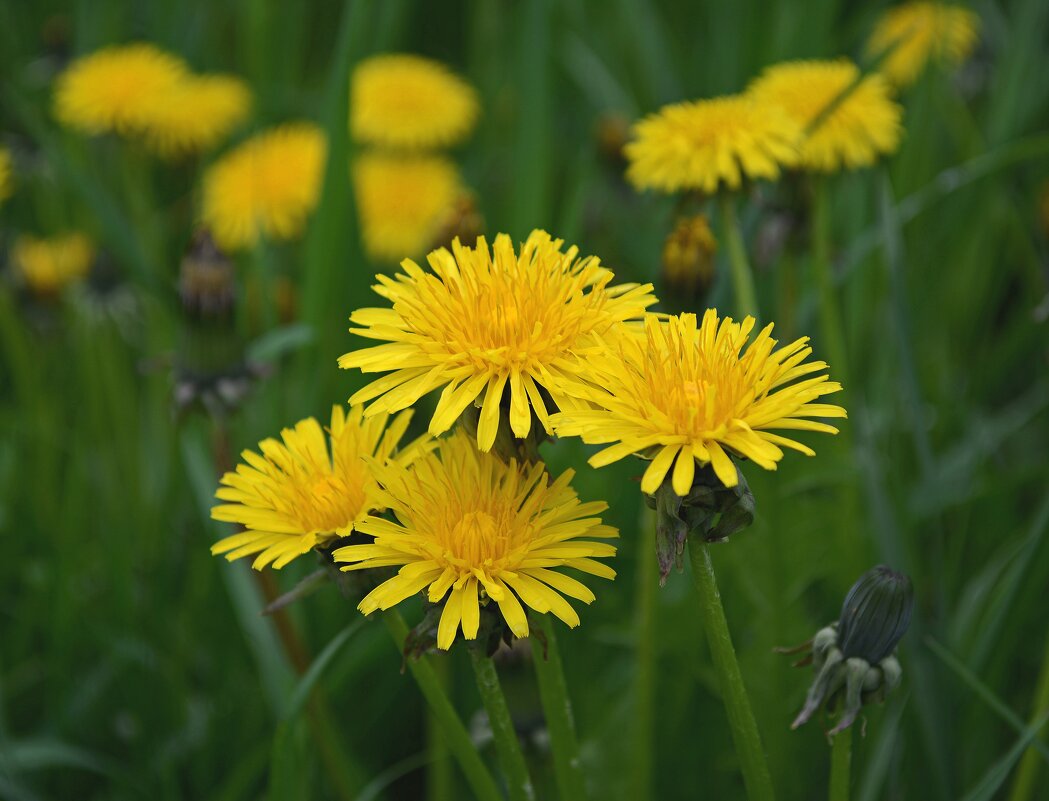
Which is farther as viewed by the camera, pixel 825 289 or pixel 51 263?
pixel 51 263

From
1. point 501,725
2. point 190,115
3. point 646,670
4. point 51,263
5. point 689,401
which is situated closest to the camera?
point 689,401

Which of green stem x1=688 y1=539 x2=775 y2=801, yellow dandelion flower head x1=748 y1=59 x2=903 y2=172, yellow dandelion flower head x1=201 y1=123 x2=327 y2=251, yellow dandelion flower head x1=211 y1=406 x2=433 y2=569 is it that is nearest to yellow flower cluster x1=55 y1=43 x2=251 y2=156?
yellow dandelion flower head x1=201 y1=123 x2=327 y2=251

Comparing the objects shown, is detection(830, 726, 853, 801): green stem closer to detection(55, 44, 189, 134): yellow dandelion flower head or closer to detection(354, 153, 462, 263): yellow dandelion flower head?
detection(354, 153, 462, 263): yellow dandelion flower head

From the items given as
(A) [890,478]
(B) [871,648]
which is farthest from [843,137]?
(B) [871,648]

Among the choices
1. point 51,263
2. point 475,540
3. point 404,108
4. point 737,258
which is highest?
point 404,108

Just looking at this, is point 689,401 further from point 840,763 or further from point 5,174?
point 5,174

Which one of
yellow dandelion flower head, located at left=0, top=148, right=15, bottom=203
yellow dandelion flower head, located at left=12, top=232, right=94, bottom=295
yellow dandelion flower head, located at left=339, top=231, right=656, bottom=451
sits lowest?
yellow dandelion flower head, located at left=339, top=231, right=656, bottom=451

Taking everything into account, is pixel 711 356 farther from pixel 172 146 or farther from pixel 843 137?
pixel 172 146

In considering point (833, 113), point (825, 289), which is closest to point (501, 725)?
point (825, 289)
